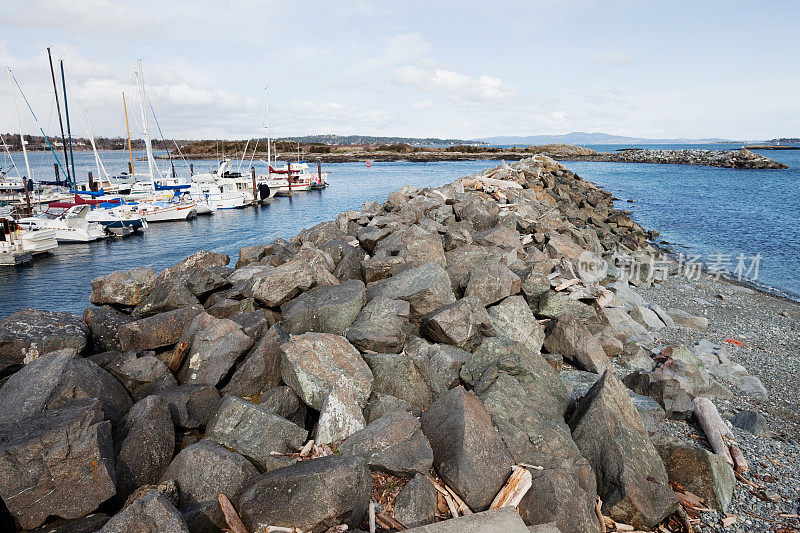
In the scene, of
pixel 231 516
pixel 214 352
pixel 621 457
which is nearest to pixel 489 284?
pixel 621 457

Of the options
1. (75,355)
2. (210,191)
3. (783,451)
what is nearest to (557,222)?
(783,451)

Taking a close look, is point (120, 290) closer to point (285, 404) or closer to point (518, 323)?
point (285, 404)

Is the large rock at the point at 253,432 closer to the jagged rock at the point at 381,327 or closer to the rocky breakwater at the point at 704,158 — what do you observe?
the jagged rock at the point at 381,327

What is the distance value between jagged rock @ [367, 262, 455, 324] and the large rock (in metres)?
2.64

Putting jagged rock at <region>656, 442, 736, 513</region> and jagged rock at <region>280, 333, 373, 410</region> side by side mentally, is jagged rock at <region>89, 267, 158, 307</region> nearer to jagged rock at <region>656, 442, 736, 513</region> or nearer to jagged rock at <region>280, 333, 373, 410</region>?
jagged rock at <region>280, 333, 373, 410</region>

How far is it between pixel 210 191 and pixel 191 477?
153 ft

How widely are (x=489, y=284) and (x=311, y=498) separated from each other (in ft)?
16.1

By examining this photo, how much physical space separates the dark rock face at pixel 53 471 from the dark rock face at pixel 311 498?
1.24m

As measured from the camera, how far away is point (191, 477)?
13.7 feet

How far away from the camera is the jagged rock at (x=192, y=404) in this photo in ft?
17.1

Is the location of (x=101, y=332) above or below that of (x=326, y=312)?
below

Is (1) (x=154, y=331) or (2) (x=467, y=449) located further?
(1) (x=154, y=331)

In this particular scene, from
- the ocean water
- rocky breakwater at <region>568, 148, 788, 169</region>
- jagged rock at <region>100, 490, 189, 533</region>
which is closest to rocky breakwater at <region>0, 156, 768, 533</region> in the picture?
jagged rock at <region>100, 490, 189, 533</region>

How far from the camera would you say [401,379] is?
228 inches
